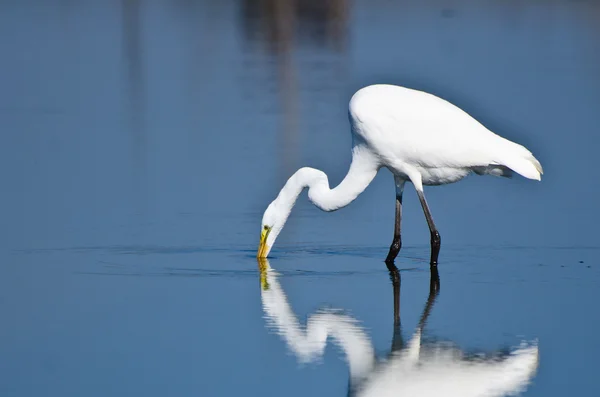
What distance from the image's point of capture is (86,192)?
42.2 ft

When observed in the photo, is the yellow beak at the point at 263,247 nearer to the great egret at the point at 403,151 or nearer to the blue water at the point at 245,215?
the great egret at the point at 403,151

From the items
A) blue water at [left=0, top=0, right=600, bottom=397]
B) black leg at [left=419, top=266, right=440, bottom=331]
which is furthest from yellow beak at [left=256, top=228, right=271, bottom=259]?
black leg at [left=419, top=266, right=440, bottom=331]

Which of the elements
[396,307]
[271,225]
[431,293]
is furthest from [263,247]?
[396,307]

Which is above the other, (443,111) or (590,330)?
(443,111)

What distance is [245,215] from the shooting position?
12109mm

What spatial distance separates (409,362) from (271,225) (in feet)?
10.4

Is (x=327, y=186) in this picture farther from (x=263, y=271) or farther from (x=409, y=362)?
(x=409, y=362)

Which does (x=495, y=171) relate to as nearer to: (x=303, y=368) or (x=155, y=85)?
(x=303, y=368)

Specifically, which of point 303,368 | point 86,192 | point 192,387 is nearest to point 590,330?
point 303,368

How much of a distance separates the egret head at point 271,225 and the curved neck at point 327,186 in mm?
46

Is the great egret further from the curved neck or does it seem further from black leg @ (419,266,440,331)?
black leg @ (419,266,440,331)

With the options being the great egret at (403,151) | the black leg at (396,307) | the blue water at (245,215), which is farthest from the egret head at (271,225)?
the black leg at (396,307)

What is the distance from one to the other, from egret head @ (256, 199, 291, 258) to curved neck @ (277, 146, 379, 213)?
0.15 feet

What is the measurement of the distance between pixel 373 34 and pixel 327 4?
654cm
